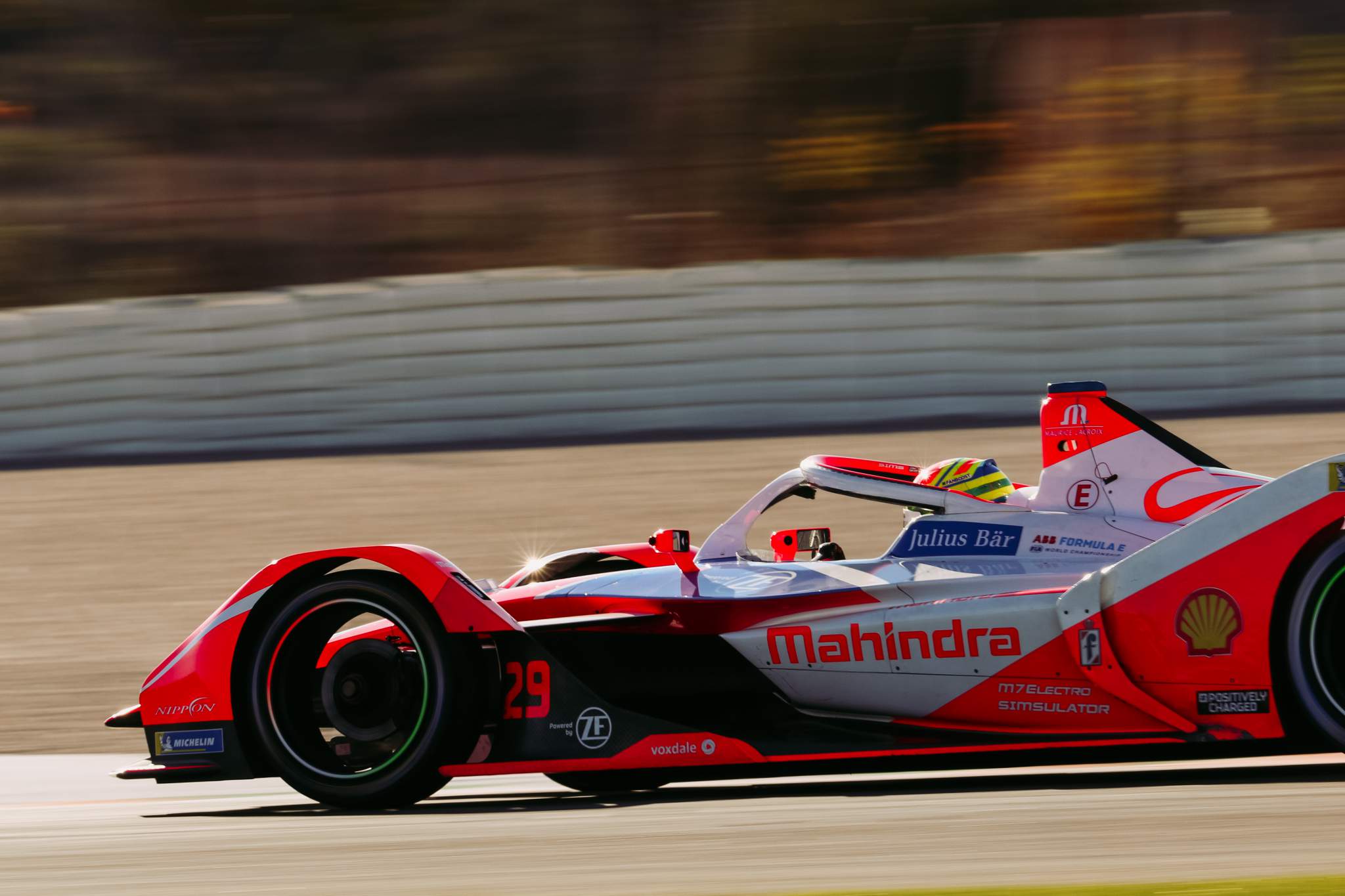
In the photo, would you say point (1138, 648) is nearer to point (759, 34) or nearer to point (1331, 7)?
point (759, 34)

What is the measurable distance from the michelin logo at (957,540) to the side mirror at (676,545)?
79 centimetres

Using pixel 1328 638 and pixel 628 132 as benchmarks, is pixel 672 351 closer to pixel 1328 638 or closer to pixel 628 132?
pixel 1328 638

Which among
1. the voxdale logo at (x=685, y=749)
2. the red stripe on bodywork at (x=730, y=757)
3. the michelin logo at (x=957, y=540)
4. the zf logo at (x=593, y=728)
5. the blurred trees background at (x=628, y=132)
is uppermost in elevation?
the blurred trees background at (x=628, y=132)

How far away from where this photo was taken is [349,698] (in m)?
5.12

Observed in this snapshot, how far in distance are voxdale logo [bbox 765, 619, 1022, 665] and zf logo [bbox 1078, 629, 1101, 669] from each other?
0.19 meters

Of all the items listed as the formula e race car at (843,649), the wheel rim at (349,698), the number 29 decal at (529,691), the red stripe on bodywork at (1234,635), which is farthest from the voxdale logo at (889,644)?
the wheel rim at (349,698)

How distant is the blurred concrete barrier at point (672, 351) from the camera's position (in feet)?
38.6

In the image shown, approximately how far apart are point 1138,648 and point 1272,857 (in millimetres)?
1064

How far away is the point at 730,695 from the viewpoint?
5.05 meters

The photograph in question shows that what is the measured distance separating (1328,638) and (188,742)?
11.7ft

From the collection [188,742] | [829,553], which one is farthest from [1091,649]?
[188,742]

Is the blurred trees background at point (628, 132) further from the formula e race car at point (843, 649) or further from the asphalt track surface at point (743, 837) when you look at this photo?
the asphalt track surface at point (743, 837)

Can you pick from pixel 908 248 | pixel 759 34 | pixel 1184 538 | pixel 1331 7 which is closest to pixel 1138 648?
pixel 1184 538

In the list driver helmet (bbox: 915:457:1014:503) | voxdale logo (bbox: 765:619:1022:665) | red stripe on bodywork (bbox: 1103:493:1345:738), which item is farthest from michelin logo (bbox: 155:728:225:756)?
red stripe on bodywork (bbox: 1103:493:1345:738)
